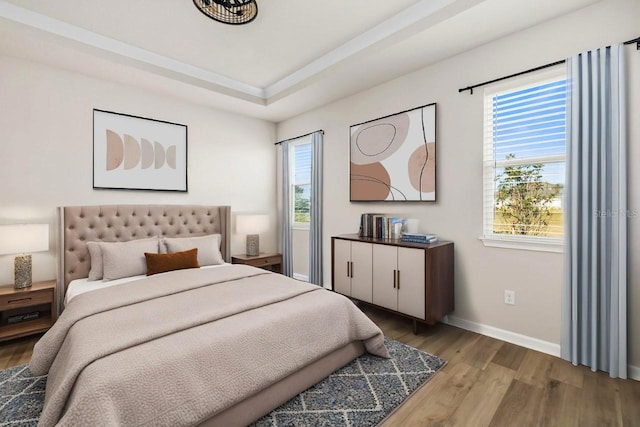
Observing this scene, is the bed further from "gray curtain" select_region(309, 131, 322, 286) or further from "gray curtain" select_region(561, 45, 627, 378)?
"gray curtain" select_region(309, 131, 322, 286)

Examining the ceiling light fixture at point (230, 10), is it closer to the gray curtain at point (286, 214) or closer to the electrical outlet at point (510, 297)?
the gray curtain at point (286, 214)

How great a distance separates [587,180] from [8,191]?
4777 mm

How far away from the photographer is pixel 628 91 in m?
2.07

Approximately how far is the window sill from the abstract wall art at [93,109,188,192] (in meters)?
3.52

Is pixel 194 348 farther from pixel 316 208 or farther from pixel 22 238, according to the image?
pixel 316 208


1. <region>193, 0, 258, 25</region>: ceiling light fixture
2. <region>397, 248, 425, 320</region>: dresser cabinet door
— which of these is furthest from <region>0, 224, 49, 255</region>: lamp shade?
<region>397, 248, 425, 320</region>: dresser cabinet door

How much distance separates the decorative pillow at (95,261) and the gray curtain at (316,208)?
2435 millimetres

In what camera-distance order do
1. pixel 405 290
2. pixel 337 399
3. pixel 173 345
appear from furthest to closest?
pixel 405 290
pixel 337 399
pixel 173 345

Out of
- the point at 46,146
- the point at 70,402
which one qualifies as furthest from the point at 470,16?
the point at 46,146

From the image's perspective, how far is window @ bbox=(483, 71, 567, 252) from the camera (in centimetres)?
242

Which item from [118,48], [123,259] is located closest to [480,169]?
[123,259]

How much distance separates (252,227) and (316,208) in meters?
0.92

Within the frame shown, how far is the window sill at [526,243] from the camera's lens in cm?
240

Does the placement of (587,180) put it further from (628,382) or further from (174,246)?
(174,246)
